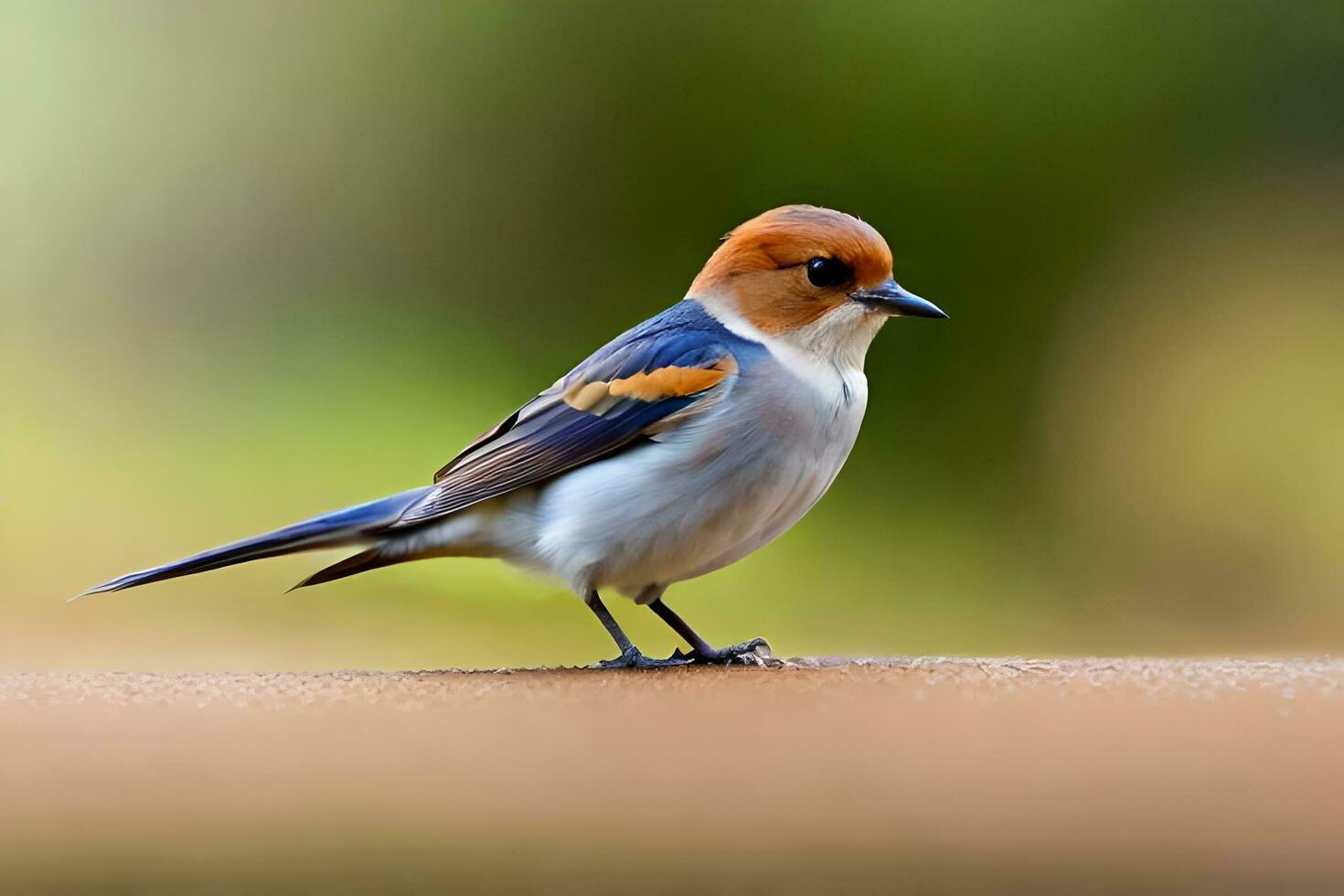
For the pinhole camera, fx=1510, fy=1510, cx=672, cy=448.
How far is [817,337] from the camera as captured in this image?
2385 mm

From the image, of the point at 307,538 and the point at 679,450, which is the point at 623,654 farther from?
the point at 307,538

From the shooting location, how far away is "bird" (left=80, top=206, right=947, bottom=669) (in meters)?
2.23

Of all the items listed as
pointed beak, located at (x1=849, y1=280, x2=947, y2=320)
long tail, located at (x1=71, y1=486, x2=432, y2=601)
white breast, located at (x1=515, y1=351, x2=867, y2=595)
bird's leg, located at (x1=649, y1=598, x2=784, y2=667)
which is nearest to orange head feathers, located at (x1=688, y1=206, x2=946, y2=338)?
pointed beak, located at (x1=849, y1=280, x2=947, y2=320)

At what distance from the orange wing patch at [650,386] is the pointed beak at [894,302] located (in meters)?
0.23

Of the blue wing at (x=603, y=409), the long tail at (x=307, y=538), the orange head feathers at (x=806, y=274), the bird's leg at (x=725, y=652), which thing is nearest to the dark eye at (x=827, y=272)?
the orange head feathers at (x=806, y=274)

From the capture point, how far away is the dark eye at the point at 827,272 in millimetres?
2371

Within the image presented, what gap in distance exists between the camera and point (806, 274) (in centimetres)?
240

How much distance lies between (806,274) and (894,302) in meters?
0.16

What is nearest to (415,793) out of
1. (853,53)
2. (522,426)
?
(522,426)

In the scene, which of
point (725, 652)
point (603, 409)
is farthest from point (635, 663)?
point (603, 409)

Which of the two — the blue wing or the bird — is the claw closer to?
the bird

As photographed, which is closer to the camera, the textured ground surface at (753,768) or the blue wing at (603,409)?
the textured ground surface at (753,768)

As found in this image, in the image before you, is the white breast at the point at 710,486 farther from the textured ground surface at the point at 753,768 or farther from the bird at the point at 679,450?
the textured ground surface at the point at 753,768

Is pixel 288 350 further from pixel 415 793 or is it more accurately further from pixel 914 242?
pixel 415 793
